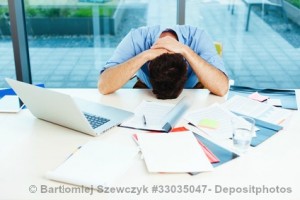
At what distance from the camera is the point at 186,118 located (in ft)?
5.32

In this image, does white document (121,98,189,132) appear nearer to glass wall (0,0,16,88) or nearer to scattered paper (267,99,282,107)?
scattered paper (267,99,282,107)

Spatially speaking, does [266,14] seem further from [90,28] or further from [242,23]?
[90,28]

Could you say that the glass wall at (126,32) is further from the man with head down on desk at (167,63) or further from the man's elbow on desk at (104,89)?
the man's elbow on desk at (104,89)

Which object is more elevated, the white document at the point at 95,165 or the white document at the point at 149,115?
the white document at the point at 95,165

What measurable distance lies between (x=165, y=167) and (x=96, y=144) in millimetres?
289

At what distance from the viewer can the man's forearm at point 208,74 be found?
6.24ft

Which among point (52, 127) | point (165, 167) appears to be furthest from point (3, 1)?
point (165, 167)

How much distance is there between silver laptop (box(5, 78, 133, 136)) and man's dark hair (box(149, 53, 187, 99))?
23 cm

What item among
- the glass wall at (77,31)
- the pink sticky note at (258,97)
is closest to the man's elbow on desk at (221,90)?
the pink sticky note at (258,97)

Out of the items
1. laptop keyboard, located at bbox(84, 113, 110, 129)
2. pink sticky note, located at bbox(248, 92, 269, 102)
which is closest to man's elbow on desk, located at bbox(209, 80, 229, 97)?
pink sticky note, located at bbox(248, 92, 269, 102)

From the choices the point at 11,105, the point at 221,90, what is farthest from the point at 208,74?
the point at 11,105

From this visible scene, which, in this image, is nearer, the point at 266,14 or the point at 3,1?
the point at 3,1

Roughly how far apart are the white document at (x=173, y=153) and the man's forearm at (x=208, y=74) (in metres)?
0.50

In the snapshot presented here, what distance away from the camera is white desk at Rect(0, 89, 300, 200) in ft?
3.71
